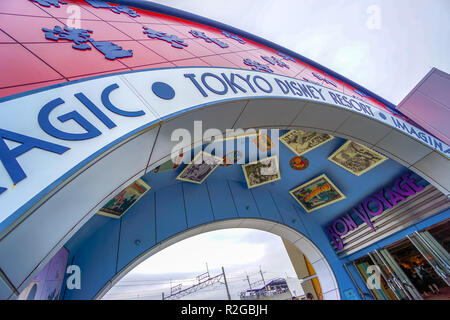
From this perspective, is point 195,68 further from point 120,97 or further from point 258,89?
point 120,97

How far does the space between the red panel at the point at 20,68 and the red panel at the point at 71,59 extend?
0.05 meters

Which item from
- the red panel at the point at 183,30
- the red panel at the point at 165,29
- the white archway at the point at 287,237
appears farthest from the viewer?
the white archway at the point at 287,237

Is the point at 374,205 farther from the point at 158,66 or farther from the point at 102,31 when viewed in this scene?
the point at 102,31

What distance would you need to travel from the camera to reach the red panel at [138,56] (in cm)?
157

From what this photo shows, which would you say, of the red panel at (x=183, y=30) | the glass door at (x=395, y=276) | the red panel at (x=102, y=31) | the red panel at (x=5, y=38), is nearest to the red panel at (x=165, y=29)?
the red panel at (x=183, y=30)

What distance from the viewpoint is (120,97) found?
1204 millimetres

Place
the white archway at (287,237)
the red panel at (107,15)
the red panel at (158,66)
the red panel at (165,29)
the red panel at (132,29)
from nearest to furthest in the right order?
1. the red panel at (158,66)
2. the red panel at (132,29)
3. the red panel at (107,15)
4. the red panel at (165,29)
5. the white archway at (287,237)

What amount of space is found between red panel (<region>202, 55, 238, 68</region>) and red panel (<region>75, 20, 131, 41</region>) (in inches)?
32.3

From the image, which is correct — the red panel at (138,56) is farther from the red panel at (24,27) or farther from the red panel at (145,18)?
the red panel at (145,18)

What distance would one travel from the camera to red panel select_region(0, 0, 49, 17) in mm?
1653

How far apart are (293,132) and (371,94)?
2.56 meters

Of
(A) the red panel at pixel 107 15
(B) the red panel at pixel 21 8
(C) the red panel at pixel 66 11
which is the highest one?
(A) the red panel at pixel 107 15

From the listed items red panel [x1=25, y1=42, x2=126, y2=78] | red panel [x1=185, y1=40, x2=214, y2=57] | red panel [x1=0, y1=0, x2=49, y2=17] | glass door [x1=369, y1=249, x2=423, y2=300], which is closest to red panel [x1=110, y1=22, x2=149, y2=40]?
red panel [x1=185, y1=40, x2=214, y2=57]
